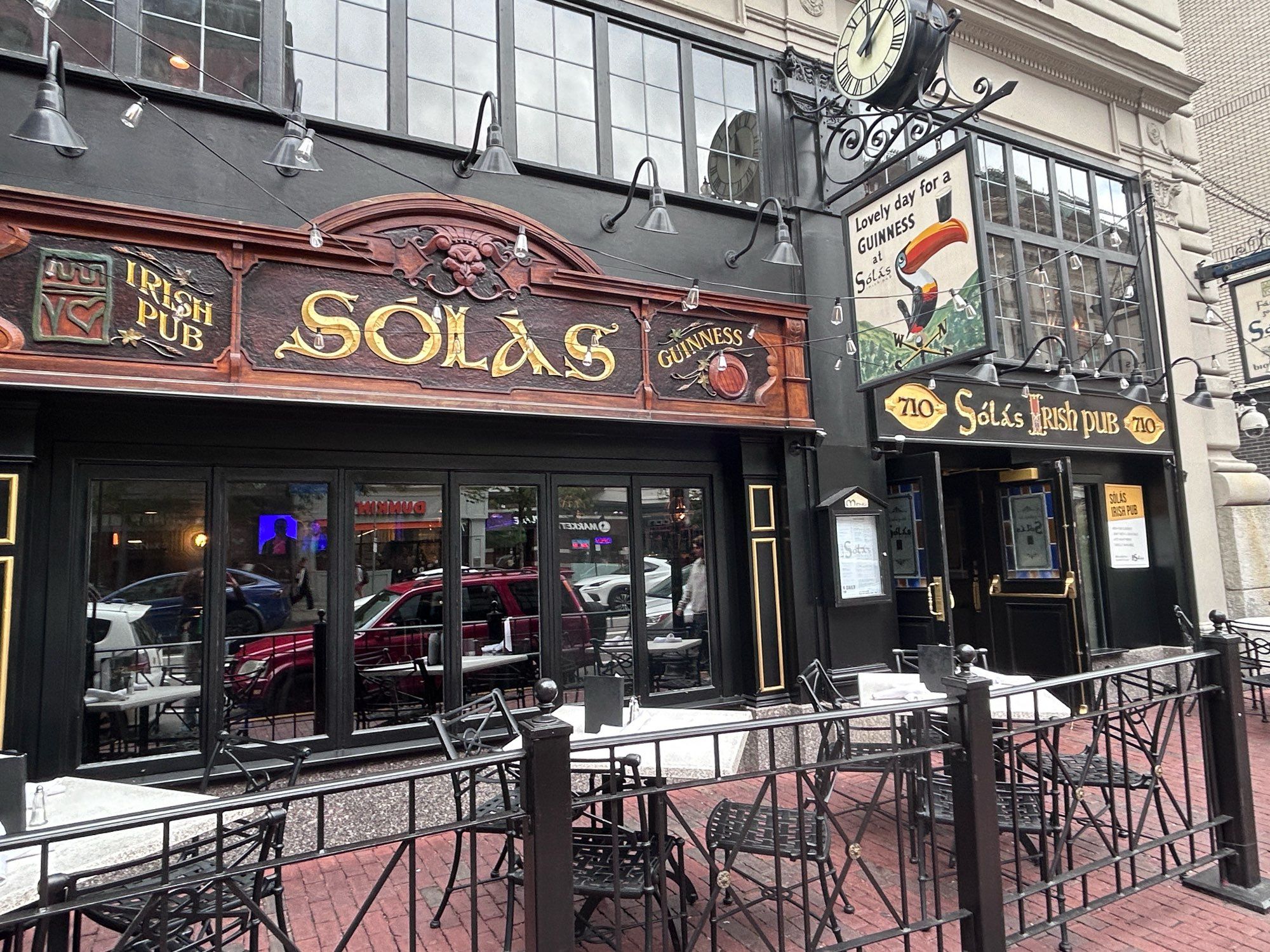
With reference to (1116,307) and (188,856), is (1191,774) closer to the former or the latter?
(1116,307)

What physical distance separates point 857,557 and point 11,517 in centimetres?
667

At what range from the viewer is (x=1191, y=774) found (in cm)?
643

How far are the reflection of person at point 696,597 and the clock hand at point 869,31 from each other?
4.99 m

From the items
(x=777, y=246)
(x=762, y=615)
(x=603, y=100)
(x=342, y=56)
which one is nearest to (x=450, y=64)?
(x=342, y=56)

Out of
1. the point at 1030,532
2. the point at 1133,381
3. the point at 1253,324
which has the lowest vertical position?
the point at 1030,532

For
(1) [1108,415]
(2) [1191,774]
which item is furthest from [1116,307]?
(2) [1191,774]

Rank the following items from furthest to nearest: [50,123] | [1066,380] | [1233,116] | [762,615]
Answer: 1. [1233,116]
2. [1066,380]
3. [762,615]
4. [50,123]

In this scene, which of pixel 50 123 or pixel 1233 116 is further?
pixel 1233 116

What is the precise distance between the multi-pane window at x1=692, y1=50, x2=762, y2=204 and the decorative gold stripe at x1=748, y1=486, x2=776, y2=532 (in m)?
2.96

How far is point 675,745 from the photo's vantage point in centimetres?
436

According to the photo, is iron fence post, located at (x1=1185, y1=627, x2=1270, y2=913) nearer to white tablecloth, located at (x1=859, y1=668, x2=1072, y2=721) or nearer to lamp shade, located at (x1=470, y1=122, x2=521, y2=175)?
white tablecloth, located at (x1=859, y1=668, x2=1072, y2=721)

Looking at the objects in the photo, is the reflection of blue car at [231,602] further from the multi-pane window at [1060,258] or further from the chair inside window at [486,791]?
the multi-pane window at [1060,258]

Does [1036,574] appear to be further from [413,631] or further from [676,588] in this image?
[413,631]

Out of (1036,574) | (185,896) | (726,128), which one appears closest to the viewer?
(185,896)
